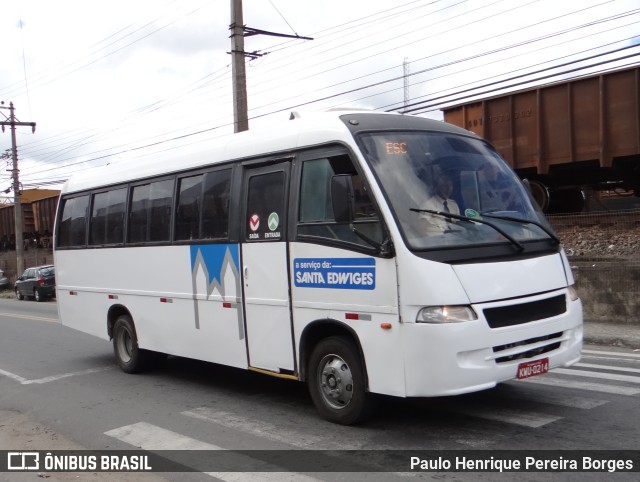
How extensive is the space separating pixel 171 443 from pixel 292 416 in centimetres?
128

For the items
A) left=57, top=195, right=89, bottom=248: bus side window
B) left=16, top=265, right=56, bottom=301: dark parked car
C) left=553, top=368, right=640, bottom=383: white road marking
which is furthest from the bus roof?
left=16, top=265, right=56, bottom=301: dark parked car

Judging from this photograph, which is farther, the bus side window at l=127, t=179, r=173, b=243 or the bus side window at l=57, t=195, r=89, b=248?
the bus side window at l=57, t=195, r=89, b=248

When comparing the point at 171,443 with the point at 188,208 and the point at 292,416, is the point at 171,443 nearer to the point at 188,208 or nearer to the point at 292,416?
the point at 292,416

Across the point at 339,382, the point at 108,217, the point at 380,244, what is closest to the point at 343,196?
the point at 380,244

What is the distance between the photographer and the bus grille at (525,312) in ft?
17.6

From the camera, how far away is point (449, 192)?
5820 mm

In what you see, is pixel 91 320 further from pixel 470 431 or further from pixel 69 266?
pixel 470 431

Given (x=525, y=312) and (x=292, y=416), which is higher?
(x=525, y=312)

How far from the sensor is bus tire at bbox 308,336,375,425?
231 inches

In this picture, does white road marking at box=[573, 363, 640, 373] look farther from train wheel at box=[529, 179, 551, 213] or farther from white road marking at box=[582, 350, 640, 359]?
train wheel at box=[529, 179, 551, 213]

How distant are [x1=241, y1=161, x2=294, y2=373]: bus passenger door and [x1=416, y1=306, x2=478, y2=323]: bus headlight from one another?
1706 millimetres

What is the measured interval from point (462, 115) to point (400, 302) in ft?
45.6

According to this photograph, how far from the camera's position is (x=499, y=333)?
17.5ft

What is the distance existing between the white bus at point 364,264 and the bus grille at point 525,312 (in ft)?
0.05
